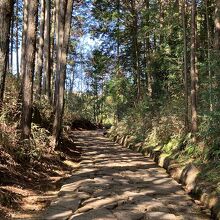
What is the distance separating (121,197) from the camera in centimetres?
793

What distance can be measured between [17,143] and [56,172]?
5.09ft

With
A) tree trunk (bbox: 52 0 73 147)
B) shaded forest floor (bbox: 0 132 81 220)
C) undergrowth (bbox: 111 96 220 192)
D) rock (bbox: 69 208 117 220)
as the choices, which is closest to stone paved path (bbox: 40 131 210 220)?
rock (bbox: 69 208 117 220)

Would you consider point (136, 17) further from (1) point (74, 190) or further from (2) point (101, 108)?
(2) point (101, 108)

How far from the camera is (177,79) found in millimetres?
23172

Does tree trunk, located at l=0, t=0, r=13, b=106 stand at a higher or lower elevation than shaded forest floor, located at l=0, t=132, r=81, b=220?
higher

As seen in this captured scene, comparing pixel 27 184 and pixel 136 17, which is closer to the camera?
pixel 27 184

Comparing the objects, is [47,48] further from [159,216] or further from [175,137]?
[159,216]

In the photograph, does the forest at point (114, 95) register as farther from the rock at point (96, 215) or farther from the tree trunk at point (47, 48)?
the rock at point (96, 215)

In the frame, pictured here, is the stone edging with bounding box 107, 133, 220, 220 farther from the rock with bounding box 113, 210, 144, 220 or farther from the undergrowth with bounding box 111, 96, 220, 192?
the rock with bounding box 113, 210, 144, 220

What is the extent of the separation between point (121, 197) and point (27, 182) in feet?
6.79

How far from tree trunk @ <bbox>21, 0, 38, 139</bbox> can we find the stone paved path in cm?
179

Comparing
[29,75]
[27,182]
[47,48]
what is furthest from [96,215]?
[47,48]

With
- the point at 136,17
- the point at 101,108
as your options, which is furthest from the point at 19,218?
the point at 101,108

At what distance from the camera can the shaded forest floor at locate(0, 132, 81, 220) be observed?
22.1ft
